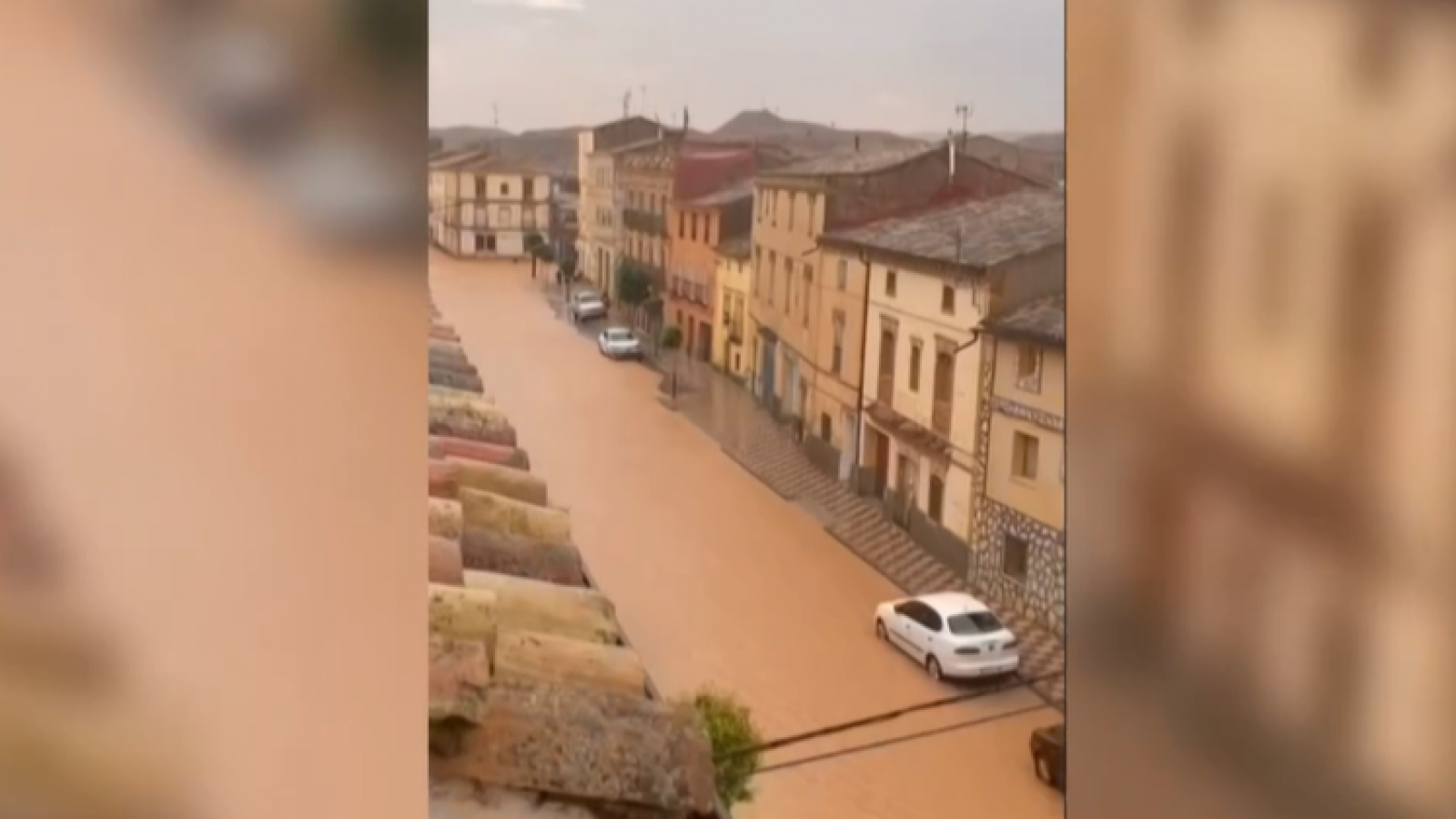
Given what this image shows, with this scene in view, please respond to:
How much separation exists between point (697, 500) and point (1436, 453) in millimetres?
852

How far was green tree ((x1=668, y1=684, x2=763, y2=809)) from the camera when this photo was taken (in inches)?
58.4

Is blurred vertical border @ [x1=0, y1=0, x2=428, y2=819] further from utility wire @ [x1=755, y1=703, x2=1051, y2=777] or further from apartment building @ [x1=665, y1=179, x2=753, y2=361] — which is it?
utility wire @ [x1=755, y1=703, x2=1051, y2=777]

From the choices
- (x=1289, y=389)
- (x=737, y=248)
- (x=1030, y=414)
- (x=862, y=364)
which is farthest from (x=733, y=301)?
A: (x=1289, y=389)

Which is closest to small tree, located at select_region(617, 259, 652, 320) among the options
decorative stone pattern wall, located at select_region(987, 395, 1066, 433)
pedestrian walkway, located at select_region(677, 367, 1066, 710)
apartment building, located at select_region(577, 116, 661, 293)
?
apartment building, located at select_region(577, 116, 661, 293)

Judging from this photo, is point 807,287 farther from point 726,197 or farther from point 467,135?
point 467,135

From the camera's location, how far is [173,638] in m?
1.38

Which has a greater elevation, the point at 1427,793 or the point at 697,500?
the point at 697,500

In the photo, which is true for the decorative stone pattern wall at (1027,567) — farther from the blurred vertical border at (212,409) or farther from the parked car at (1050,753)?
the blurred vertical border at (212,409)

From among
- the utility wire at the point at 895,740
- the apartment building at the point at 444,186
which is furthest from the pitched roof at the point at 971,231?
the utility wire at the point at 895,740

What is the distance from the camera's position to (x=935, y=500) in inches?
61.1

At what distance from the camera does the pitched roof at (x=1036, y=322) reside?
61.1 inches

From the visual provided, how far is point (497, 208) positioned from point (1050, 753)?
96 centimetres

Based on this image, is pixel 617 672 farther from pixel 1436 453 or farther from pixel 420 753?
pixel 1436 453

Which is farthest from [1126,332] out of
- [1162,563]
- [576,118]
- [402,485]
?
[402,485]
